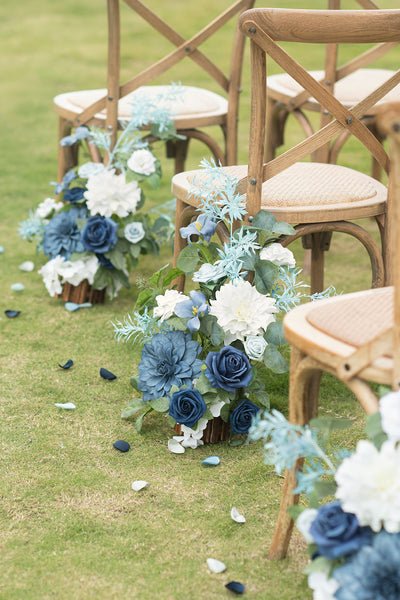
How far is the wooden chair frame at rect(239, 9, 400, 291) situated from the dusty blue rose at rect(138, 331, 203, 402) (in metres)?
0.36

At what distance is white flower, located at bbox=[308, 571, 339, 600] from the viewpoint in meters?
1.15

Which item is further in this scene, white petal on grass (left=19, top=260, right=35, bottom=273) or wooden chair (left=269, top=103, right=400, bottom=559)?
white petal on grass (left=19, top=260, right=35, bottom=273)

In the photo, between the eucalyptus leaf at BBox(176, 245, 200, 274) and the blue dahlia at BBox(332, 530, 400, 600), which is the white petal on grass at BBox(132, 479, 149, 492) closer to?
the eucalyptus leaf at BBox(176, 245, 200, 274)

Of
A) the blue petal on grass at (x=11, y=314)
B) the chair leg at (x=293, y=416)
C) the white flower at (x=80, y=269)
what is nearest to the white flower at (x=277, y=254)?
the chair leg at (x=293, y=416)

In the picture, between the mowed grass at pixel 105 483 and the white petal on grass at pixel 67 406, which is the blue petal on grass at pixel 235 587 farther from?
the white petal on grass at pixel 67 406

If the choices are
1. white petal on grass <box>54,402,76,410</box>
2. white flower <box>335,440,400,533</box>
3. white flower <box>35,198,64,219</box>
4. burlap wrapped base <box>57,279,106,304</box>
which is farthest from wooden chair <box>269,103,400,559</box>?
white flower <box>35,198,64,219</box>

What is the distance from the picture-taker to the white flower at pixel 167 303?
1914 mm

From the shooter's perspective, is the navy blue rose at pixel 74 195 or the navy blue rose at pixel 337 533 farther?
the navy blue rose at pixel 74 195

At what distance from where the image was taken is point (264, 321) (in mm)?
1801

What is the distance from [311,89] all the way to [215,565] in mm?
1009

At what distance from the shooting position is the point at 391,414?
3.59 feet

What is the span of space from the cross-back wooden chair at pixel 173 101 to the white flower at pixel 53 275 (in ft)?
1.26

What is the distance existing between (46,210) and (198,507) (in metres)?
1.51

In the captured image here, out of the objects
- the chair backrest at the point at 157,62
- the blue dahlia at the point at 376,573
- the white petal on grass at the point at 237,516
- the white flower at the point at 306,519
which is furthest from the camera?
the chair backrest at the point at 157,62
